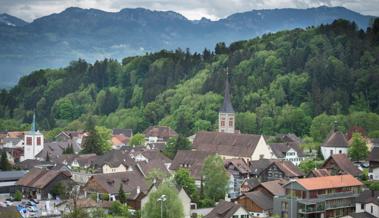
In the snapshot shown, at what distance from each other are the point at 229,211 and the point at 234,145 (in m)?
22.6

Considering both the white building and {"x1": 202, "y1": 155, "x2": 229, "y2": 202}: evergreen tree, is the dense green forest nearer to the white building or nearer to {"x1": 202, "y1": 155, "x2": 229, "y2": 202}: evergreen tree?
the white building

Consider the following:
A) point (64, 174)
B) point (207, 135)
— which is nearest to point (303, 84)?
point (207, 135)

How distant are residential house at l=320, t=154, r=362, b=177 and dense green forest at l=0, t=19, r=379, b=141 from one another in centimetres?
2133

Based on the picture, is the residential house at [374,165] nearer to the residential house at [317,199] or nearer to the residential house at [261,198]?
the residential house at [317,199]

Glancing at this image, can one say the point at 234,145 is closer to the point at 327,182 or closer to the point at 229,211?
the point at 327,182

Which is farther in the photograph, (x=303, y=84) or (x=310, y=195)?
(x=303, y=84)

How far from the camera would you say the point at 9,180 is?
58.0 metres

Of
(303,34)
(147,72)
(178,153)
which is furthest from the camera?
(147,72)

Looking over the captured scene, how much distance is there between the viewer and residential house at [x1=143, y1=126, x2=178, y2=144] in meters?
85.6

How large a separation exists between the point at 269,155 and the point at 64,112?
198 feet

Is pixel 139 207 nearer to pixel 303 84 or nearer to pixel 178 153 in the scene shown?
pixel 178 153

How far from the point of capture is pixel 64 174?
55906 mm

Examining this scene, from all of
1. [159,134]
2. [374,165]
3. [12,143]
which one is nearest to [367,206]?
[374,165]

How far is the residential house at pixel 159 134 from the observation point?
85.6 m
